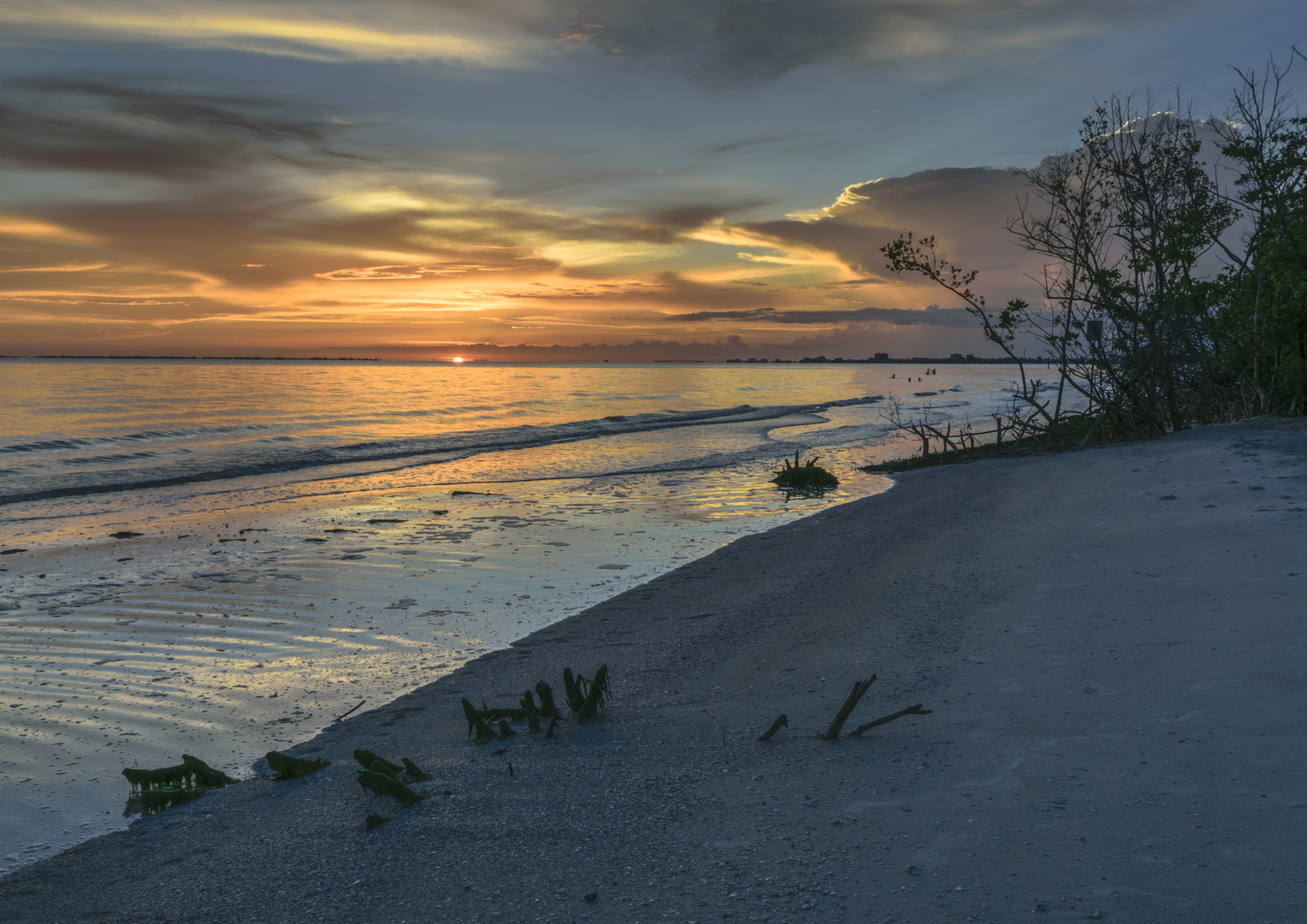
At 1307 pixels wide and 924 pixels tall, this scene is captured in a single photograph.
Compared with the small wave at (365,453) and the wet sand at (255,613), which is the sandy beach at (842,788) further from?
the small wave at (365,453)

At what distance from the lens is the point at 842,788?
13.6 ft

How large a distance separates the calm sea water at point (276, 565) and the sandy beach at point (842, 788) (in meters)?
1.04

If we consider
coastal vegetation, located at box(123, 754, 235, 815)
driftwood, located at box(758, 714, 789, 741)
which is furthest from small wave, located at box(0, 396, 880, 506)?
driftwood, located at box(758, 714, 789, 741)

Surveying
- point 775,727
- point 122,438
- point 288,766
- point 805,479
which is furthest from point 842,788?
point 122,438

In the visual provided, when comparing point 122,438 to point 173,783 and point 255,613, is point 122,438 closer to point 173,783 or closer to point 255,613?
point 255,613

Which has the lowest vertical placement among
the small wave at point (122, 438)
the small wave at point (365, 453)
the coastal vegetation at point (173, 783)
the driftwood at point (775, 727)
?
the coastal vegetation at point (173, 783)

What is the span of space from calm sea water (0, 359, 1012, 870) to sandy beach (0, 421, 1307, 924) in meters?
1.04

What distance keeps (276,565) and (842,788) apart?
1015cm

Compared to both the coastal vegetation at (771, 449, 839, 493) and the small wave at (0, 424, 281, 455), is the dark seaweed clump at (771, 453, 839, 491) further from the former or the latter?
the small wave at (0, 424, 281, 455)

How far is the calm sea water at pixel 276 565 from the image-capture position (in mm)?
6059

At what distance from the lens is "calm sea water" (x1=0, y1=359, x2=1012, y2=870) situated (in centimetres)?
606

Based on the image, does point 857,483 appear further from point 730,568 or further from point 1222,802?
point 1222,802

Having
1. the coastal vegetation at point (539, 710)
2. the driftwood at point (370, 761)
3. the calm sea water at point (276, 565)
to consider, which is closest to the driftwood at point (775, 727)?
the coastal vegetation at point (539, 710)

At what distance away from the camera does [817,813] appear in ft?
12.9
